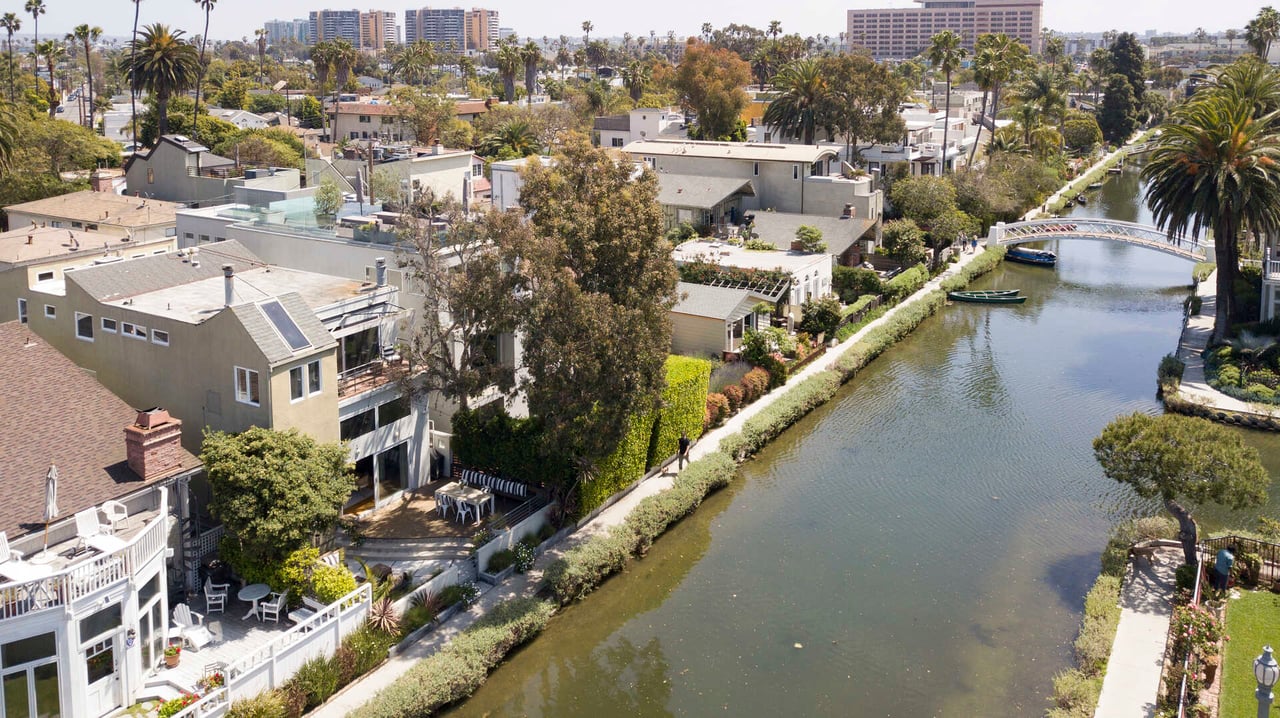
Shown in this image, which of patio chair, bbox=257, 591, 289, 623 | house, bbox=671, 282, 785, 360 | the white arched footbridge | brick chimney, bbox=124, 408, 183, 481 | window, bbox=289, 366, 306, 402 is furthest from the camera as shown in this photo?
the white arched footbridge

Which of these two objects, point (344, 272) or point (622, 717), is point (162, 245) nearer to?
point (344, 272)

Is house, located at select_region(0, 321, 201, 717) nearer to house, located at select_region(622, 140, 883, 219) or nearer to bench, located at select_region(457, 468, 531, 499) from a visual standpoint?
bench, located at select_region(457, 468, 531, 499)

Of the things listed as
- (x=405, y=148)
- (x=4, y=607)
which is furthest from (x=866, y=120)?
(x=4, y=607)

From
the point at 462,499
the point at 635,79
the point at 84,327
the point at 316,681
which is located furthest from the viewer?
the point at 635,79

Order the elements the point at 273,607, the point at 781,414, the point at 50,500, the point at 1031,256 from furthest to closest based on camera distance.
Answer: the point at 1031,256
the point at 781,414
the point at 273,607
the point at 50,500

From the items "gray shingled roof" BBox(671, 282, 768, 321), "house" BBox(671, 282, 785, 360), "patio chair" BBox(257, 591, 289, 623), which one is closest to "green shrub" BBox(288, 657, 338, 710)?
"patio chair" BBox(257, 591, 289, 623)

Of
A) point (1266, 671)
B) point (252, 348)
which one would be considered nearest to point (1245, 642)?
point (1266, 671)

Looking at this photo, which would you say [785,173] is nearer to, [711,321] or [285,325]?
[711,321]
